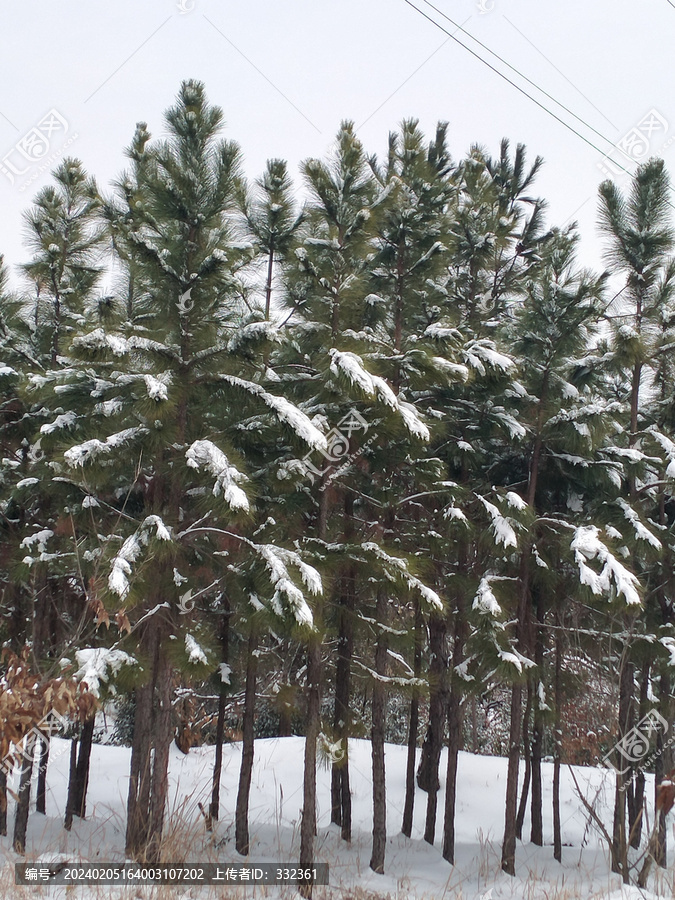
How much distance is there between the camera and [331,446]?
990 cm

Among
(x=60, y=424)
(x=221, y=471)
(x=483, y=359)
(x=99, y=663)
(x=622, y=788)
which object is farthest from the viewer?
(x=483, y=359)

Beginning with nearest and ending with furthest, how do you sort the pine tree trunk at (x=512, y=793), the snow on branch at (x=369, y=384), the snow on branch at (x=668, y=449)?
the snow on branch at (x=369, y=384) → the snow on branch at (x=668, y=449) → the pine tree trunk at (x=512, y=793)

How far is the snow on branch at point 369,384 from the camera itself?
810 cm

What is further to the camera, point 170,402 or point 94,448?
point 170,402

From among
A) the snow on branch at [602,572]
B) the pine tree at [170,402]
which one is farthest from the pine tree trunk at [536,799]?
the pine tree at [170,402]

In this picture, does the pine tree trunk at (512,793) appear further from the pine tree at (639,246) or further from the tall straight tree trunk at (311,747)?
the tall straight tree trunk at (311,747)

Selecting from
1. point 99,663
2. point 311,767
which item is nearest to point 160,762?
point 99,663

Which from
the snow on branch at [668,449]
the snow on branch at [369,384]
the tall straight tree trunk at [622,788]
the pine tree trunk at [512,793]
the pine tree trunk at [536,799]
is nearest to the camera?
the tall straight tree trunk at [622,788]

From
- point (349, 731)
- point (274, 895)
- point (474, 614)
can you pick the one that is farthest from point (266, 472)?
point (274, 895)

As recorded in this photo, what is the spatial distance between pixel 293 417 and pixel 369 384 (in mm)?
968

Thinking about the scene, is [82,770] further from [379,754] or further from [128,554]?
[128,554]

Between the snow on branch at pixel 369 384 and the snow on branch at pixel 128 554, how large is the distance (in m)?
2.73

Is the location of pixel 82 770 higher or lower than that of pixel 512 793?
lower

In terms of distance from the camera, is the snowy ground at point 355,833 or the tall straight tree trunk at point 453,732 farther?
the tall straight tree trunk at point 453,732
